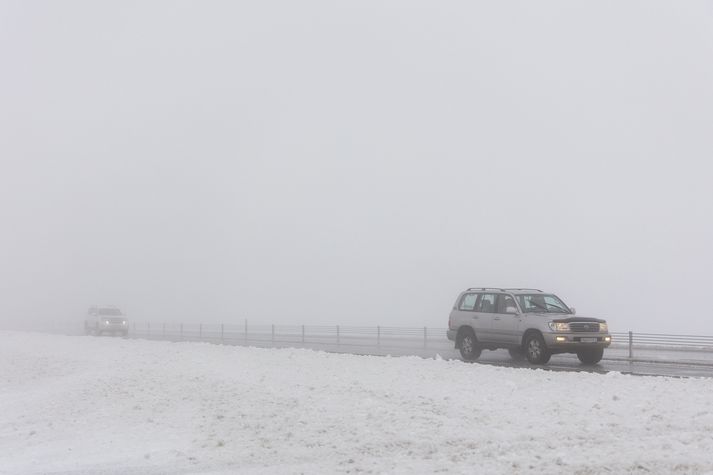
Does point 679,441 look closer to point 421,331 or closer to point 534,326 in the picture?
point 534,326

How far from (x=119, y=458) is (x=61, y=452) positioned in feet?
5.30

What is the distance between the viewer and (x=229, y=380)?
16547 mm

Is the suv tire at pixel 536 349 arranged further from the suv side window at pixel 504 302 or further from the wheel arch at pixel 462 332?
the wheel arch at pixel 462 332

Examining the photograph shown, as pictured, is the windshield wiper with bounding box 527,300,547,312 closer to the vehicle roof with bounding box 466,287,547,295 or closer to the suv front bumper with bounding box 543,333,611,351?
the vehicle roof with bounding box 466,287,547,295

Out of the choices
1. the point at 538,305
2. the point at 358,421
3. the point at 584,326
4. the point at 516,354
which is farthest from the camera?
the point at 516,354

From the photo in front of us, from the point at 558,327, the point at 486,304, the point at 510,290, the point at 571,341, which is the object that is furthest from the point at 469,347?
the point at 571,341

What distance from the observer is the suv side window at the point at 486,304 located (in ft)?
65.5

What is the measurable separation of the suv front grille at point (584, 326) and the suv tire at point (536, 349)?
933 mm

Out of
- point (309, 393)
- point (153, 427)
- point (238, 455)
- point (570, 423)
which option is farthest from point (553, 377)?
point (153, 427)

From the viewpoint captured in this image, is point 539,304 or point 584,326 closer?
point 584,326

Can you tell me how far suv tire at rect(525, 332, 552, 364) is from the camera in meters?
17.9

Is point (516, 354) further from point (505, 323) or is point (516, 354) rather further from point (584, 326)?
point (584, 326)

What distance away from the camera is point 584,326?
18.0m

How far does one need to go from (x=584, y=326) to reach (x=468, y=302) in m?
4.18
